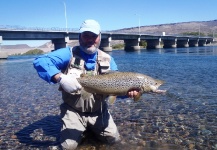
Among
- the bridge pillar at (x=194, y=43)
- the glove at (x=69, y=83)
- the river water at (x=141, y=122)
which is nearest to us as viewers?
the glove at (x=69, y=83)

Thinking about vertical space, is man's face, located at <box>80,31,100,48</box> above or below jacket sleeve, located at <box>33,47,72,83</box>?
above

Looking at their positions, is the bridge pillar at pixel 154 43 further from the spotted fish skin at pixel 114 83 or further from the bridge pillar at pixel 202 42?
the spotted fish skin at pixel 114 83

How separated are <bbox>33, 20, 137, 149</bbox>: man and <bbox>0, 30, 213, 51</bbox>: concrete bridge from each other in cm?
6296

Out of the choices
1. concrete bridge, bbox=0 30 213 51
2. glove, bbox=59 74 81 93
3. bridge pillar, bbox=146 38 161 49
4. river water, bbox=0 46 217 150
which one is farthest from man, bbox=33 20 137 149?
bridge pillar, bbox=146 38 161 49

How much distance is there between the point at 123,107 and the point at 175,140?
12.5 feet

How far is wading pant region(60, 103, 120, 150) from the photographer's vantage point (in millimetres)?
6340

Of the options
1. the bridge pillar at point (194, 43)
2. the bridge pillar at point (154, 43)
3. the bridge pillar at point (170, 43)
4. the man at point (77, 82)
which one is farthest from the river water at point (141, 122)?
the bridge pillar at point (194, 43)

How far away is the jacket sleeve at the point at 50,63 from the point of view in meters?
5.73

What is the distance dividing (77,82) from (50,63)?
0.71 meters

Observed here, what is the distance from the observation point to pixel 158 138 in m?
7.17

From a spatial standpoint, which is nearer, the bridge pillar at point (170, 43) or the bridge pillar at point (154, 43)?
the bridge pillar at point (154, 43)

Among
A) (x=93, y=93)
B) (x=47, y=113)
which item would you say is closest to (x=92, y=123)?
(x=93, y=93)

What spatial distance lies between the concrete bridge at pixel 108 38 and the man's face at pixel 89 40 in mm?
63256

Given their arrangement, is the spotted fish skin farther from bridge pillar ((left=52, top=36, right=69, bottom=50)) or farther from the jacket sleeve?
bridge pillar ((left=52, top=36, right=69, bottom=50))
